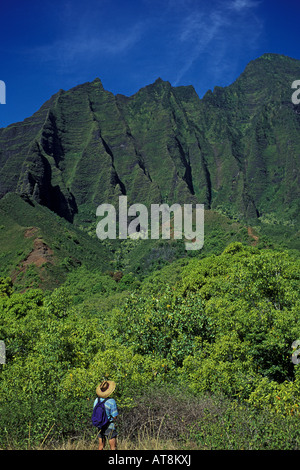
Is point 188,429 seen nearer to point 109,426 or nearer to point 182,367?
point 109,426

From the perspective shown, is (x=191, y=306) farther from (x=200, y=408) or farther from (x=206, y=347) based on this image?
(x=200, y=408)

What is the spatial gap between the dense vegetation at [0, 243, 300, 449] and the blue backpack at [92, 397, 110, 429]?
1.78 meters

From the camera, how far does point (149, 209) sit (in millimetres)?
181250

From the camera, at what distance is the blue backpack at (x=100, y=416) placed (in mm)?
8562

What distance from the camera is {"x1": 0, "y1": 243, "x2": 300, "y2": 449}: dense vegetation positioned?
9773 mm

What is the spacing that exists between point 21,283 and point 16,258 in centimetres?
1135

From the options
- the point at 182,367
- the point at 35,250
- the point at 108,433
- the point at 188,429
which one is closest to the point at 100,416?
the point at 108,433

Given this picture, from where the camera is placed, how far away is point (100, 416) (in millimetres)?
8570

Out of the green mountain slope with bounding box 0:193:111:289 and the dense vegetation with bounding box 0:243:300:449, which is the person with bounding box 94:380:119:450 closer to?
the dense vegetation with bounding box 0:243:300:449

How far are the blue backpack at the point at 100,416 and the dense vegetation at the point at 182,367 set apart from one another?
5.83 feet

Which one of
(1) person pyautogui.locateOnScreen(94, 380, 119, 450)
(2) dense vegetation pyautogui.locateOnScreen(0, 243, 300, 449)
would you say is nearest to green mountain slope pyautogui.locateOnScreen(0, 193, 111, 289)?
(2) dense vegetation pyautogui.locateOnScreen(0, 243, 300, 449)

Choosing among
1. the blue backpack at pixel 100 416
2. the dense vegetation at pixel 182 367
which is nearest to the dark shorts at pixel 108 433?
the blue backpack at pixel 100 416

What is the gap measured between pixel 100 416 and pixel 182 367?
31.0ft
